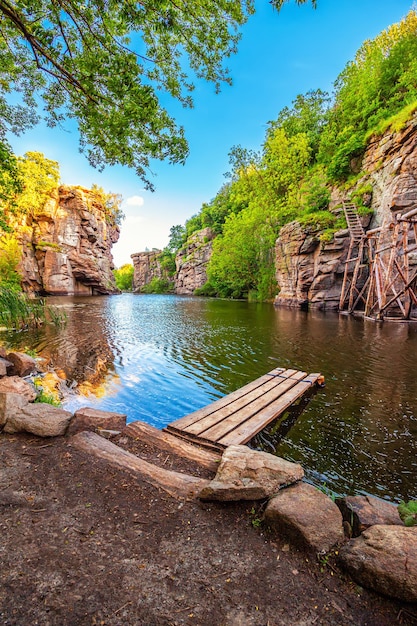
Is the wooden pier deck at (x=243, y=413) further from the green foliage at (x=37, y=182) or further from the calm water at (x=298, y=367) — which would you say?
the green foliage at (x=37, y=182)

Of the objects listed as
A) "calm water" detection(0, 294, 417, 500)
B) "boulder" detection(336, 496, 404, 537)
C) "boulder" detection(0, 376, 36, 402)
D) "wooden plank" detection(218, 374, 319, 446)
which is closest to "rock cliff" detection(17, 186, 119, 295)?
"calm water" detection(0, 294, 417, 500)

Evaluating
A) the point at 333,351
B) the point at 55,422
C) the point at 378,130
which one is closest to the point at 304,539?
the point at 55,422

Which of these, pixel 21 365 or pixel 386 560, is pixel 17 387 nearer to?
pixel 21 365

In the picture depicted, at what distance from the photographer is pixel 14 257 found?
31141 millimetres

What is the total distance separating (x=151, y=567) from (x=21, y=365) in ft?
23.1

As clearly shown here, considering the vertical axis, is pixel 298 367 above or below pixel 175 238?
below

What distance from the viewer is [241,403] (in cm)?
554

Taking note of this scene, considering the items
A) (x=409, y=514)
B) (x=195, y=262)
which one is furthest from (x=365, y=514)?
(x=195, y=262)

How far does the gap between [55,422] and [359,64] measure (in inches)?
1925

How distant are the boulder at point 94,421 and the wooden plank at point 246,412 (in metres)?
1.20

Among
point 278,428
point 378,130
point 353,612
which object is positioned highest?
point 378,130

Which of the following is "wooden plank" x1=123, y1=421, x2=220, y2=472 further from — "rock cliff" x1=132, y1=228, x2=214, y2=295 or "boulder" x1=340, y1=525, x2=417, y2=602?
"rock cliff" x1=132, y1=228, x2=214, y2=295

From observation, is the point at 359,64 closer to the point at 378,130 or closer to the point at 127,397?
the point at 378,130

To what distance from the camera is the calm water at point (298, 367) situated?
4172 mm
